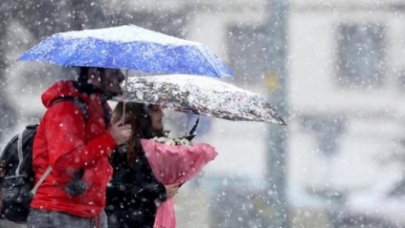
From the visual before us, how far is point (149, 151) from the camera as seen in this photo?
17.7ft

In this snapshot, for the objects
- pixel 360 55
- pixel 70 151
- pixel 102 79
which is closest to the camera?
pixel 70 151

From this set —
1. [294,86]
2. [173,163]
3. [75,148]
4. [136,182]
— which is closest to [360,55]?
[294,86]

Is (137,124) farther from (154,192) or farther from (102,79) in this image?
(102,79)

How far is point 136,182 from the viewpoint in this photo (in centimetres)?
543

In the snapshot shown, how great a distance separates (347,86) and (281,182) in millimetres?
6317

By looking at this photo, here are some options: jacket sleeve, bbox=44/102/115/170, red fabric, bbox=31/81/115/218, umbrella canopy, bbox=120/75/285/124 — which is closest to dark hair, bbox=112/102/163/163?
umbrella canopy, bbox=120/75/285/124

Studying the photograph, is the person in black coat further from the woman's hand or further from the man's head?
the man's head

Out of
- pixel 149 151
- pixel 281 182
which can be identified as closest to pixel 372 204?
pixel 281 182

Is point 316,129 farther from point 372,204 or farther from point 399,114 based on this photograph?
point 372,204

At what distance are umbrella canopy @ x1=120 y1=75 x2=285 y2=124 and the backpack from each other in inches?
22.2

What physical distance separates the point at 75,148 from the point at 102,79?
1.26ft

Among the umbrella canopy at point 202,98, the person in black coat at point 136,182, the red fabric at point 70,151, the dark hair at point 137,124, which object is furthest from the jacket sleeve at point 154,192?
the red fabric at point 70,151

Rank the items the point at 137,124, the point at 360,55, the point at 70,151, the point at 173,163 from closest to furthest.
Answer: the point at 70,151, the point at 137,124, the point at 173,163, the point at 360,55

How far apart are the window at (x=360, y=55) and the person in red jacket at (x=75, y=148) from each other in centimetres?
1059
